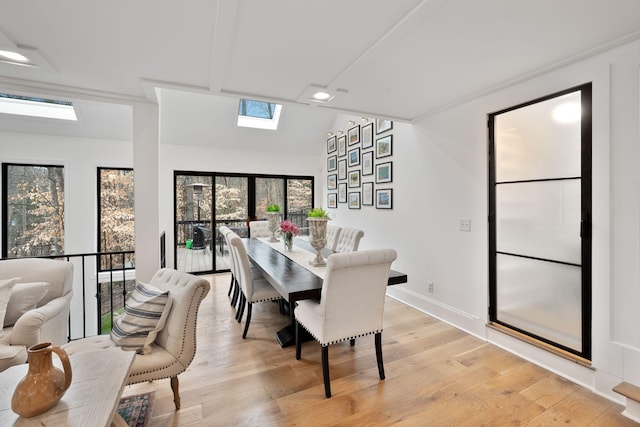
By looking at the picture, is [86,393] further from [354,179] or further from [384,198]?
[354,179]

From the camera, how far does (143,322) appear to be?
66.7 inches

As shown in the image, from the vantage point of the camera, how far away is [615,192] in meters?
1.88

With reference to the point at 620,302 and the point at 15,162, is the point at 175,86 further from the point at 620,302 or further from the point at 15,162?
the point at 620,302

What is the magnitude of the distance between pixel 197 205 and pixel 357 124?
329 cm

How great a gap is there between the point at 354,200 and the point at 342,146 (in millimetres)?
1122

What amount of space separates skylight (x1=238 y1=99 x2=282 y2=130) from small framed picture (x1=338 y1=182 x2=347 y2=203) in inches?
65.8

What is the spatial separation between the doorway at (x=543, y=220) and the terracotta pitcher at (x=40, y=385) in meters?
3.07

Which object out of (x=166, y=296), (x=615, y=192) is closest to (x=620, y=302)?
(x=615, y=192)

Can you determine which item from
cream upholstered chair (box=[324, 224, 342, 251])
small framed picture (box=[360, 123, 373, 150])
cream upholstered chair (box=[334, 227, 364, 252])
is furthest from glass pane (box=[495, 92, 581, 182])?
small framed picture (box=[360, 123, 373, 150])

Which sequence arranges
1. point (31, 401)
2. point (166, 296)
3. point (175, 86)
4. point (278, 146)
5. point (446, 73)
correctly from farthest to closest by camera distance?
point (278, 146) < point (175, 86) < point (446, 73) < point (166, 296) < point (31, 401)

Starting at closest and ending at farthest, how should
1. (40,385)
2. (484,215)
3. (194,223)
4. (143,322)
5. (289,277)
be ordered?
(40,385) → (143,322) → (289,277) → (484,215) → (194,223)

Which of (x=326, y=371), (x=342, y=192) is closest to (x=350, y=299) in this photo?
(x=326, y=371)

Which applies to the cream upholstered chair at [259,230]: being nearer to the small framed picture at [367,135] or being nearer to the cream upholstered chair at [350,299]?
the small framed picture at [367,135]

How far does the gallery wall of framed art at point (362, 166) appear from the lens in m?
4.11
